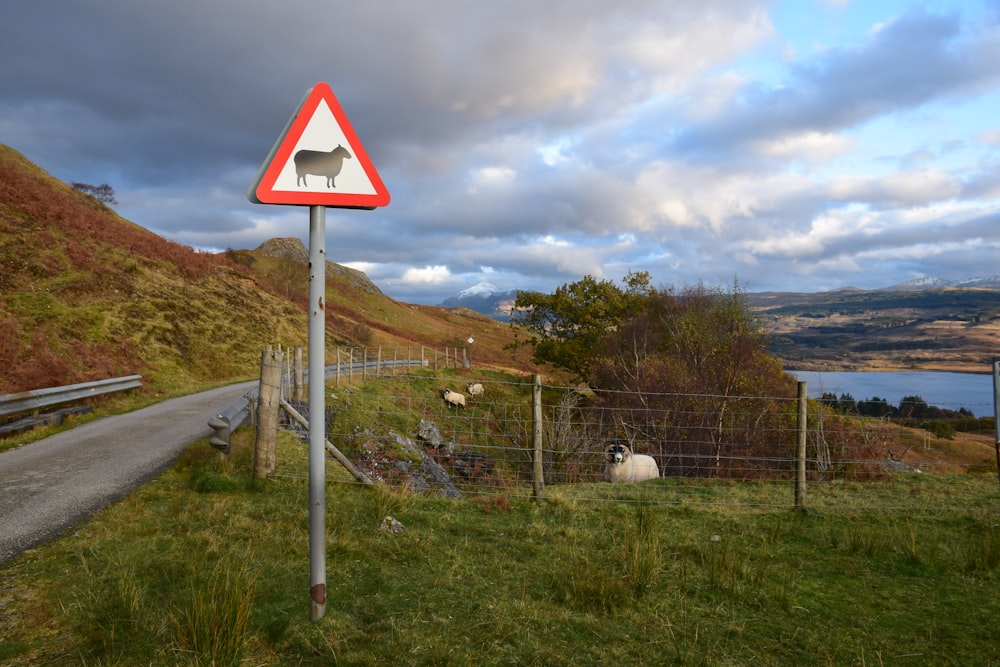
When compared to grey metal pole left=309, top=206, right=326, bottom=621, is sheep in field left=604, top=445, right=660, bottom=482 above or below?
below

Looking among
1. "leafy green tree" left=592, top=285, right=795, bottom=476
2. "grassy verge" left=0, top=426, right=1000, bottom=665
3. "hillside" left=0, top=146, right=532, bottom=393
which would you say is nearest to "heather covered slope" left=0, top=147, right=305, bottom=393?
"hillside" left=0, top=146, right=532, bottom=393

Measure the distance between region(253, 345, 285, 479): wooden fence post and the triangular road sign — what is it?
4291 mm

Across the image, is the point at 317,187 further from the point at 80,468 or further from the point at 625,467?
the point at 625,467

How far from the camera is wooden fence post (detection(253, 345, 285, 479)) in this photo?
7164 millimetres

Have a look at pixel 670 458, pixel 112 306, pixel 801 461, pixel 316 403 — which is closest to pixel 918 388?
pixel 670 458

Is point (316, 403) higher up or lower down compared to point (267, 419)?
higher up

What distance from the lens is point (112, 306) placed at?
2317 centimetres

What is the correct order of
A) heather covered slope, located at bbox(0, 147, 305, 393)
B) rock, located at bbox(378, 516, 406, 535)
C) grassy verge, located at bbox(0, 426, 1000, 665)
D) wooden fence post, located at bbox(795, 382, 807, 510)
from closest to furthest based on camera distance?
grassy verge, located at bbox(0, 426, 1000, 665) < rock, located at bbox(378, 516, 406, 535) < wooden fence post, located at bbox(795, 382, 807, 510) < heather covered slope, located at bbox(0, 147, 305, 393)

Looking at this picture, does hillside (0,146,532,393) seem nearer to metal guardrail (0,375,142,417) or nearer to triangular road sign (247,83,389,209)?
metal guardrail (0,375,142,417)

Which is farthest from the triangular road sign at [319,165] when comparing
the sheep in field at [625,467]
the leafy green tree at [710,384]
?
the leafy green tree at [710,384]

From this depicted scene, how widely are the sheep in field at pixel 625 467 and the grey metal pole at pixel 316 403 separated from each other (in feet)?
30.3

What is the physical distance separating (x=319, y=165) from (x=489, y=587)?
3.41 metres

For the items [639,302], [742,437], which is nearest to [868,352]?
[639,302]

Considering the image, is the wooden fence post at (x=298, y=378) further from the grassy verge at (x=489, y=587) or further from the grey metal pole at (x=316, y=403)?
the grey metal pole at (x=316, y=403)
